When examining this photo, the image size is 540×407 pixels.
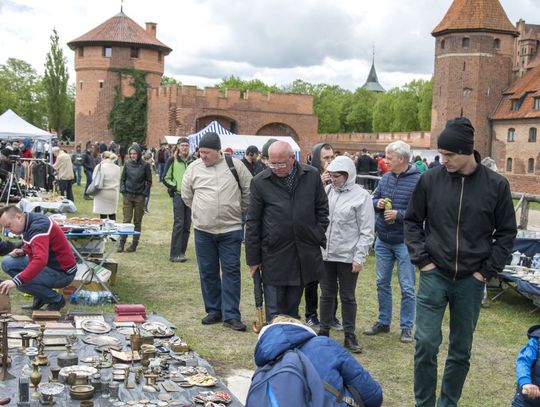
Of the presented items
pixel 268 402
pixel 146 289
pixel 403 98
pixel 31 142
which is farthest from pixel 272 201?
pixel 403 98

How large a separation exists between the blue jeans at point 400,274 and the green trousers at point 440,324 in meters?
1.93

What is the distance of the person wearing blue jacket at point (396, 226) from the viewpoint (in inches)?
240

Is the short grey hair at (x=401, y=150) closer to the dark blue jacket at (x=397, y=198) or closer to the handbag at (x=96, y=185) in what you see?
the dark blue jacket at (x=397, y=198)

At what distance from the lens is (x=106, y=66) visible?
153ft

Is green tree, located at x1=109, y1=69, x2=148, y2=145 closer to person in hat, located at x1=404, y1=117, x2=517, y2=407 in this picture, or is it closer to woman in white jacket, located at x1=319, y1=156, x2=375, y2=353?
woman in white jacket, located at x1=319, y1=156, x2=375, y2=353

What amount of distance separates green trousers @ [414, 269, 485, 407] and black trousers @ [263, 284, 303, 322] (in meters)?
1.34

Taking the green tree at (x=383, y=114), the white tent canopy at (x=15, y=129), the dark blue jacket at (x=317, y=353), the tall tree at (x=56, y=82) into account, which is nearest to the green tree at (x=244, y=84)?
the green tree at (x=383, y=114)

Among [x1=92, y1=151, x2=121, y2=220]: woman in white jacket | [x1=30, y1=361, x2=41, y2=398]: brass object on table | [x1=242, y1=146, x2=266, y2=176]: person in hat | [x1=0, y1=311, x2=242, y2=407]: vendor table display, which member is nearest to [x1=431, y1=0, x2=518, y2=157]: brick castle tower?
[x1=242, y1=146, x2=266, y2=176]: person in hat

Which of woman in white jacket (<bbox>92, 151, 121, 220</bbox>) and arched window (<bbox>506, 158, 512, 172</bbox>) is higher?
arched window (<bbox>506, 158, 512, 172</bbox>)

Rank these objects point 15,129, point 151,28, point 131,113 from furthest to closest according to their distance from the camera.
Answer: point 151,28 → point 131,113 → point 15,129

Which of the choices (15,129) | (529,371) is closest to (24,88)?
(15,129)

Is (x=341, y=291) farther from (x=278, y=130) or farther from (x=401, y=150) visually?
(x=278, y=130)

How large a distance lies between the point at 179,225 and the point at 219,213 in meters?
3.59

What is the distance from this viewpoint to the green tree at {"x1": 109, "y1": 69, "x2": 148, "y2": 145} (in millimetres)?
45719
